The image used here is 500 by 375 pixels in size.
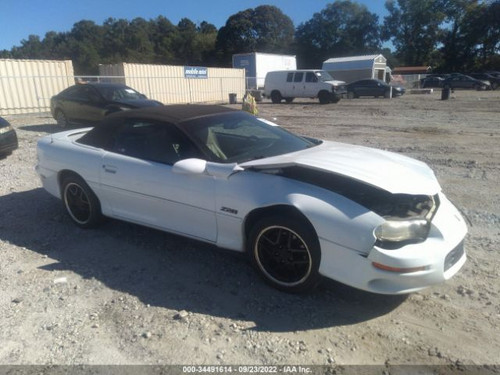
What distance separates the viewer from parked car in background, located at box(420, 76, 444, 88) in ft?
132

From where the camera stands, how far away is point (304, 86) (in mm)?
24391

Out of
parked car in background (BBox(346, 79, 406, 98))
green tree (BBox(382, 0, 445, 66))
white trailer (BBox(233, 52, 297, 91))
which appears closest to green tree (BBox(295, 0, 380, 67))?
green tree (BBox(382, 0, 445, 66))

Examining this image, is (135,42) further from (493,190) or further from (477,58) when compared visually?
(493,190)

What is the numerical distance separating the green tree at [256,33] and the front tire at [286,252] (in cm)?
7271

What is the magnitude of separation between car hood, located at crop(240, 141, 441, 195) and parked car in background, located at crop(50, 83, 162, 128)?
26.9ft

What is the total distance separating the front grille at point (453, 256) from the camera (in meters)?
2.88

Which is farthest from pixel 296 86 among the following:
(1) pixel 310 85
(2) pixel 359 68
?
(2) pixel 359 68

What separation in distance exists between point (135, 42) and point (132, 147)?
82406 millimetres


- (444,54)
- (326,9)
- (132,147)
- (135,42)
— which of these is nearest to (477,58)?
(444,54)

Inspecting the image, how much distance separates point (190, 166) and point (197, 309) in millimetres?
1157

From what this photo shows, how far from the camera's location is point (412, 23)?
69.8 m

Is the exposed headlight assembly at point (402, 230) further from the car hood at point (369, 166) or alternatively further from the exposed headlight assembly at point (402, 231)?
the car hood at point (369, 166)

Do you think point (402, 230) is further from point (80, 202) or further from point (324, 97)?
point (324, 97)

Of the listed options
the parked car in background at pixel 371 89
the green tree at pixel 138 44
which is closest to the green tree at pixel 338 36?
the green tree at pixel 138 44
